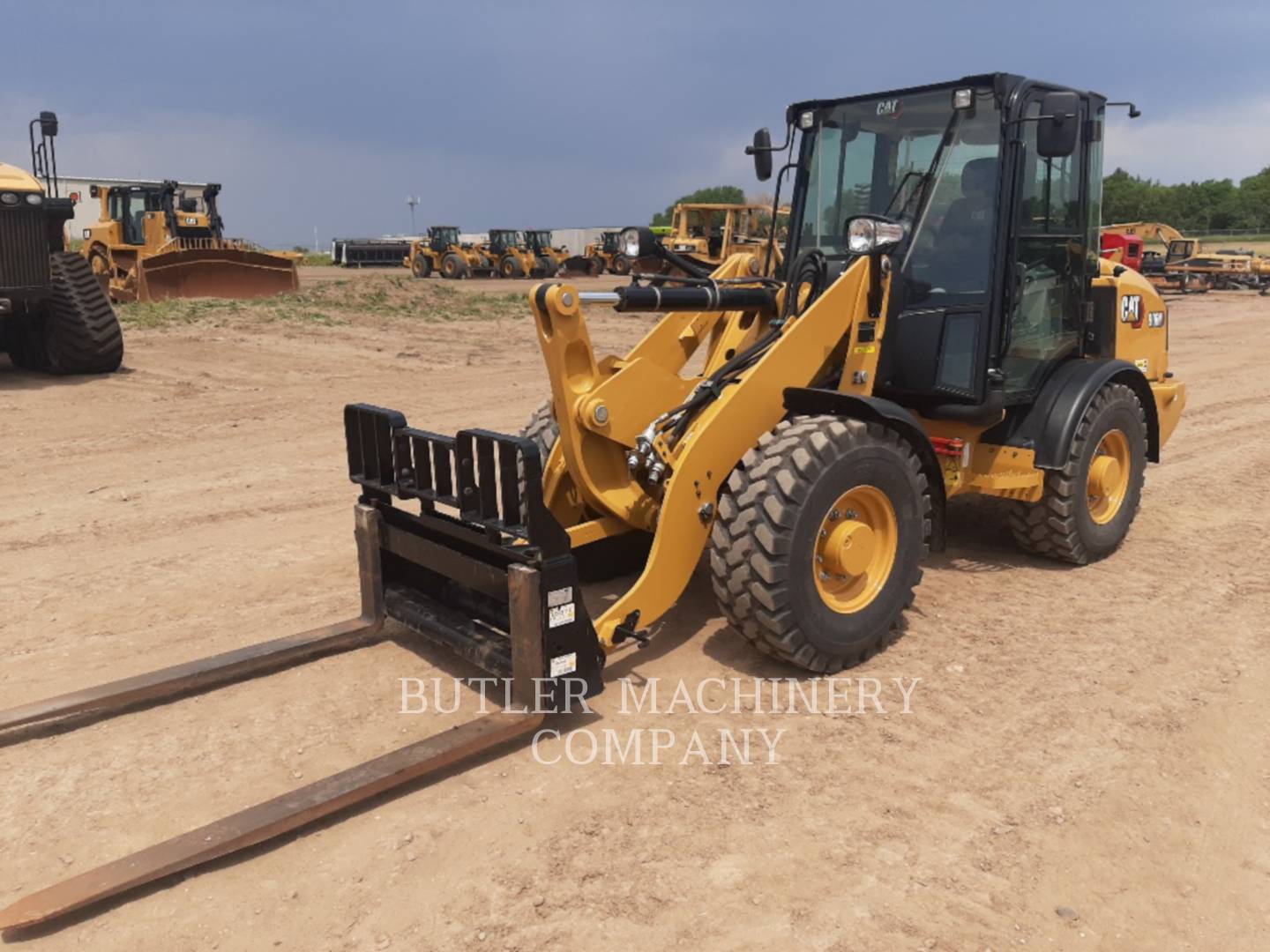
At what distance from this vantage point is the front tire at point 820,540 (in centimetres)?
408

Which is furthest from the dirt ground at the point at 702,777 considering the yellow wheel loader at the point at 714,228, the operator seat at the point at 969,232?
the yellow wheel loader at the point at 714,228

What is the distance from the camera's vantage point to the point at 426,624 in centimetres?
432

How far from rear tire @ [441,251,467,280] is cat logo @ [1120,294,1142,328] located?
35.6m

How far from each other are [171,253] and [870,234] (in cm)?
1864

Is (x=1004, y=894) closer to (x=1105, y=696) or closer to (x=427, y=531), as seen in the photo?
(x=1105, y=696)

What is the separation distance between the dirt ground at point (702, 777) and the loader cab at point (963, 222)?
1.16 meters

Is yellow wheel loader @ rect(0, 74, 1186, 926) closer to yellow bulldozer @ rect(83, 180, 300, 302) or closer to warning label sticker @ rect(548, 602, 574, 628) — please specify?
warning label sticker @ rect(548, 602, 574, 628)

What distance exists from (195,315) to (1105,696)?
1629 cm

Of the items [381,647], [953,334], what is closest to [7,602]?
[381,647]

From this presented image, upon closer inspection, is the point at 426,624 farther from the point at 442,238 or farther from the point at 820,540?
the point at 442,238

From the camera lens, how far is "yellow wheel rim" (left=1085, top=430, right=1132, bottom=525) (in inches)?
229

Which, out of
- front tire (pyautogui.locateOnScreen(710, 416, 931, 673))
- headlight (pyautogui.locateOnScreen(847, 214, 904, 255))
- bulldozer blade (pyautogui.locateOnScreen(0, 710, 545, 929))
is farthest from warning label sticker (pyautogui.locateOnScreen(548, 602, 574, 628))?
headlight (pyautogui.locateOnScreen(847, 214, 904, 255))

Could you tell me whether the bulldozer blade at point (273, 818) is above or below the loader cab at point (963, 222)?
below

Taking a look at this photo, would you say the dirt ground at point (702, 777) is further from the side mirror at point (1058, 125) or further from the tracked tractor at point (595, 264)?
the tracked tractor at point (595, 264)
